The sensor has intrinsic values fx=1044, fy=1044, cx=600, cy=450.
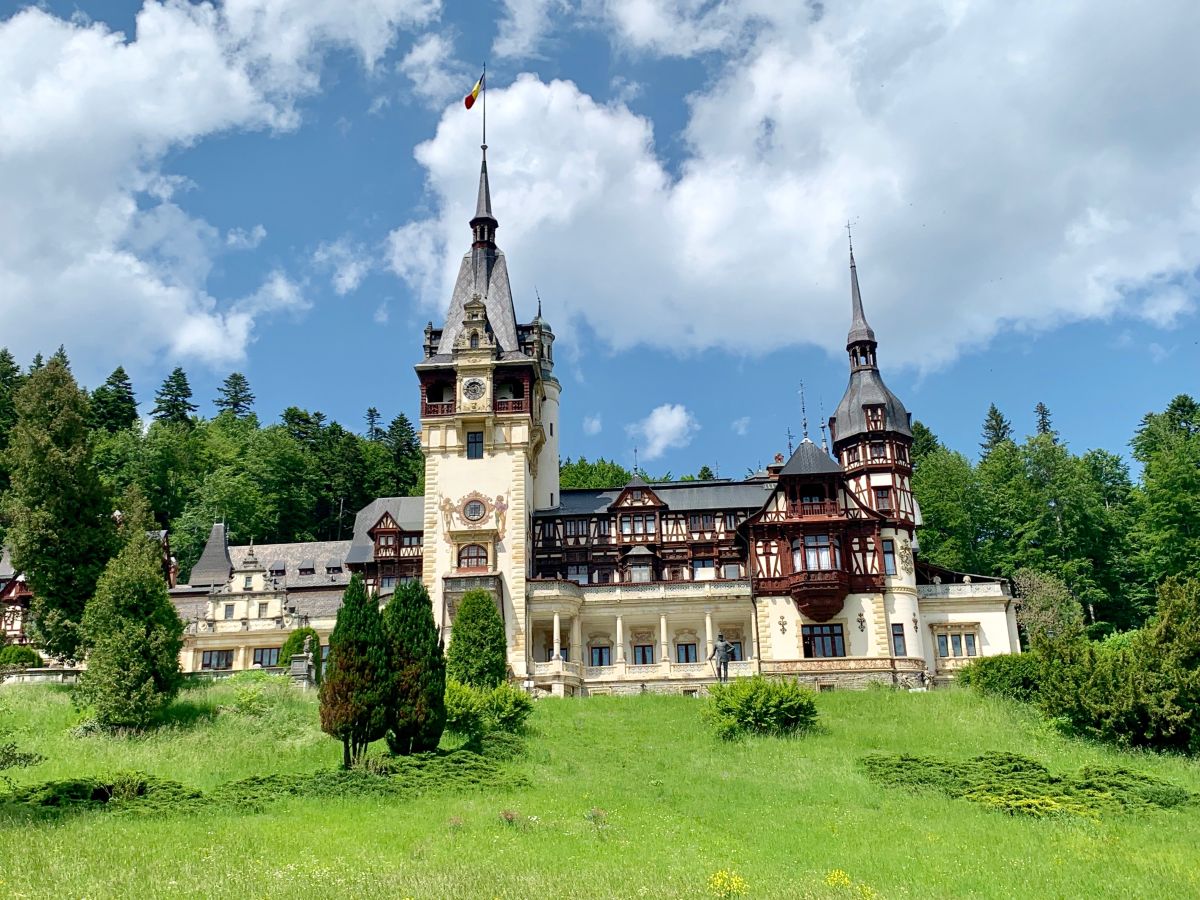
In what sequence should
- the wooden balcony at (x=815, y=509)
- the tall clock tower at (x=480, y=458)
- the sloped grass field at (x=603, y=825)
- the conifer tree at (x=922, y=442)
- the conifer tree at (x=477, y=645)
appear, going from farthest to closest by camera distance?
the conifer tree at (x=922, y=442) < the tall clock tower at (x=480, y=458) < the wooden balcony at (x=815, y=509) < the conifer tree at (x=477, y=645) < the sloped grass field at (x=603, y=825)

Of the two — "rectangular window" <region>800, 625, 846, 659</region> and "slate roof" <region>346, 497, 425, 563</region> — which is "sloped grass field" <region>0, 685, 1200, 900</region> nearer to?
"rectangular window" <region>800, 625, 846, 659</region>

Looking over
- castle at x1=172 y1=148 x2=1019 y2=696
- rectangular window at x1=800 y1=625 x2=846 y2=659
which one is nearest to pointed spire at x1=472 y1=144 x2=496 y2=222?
castle at x1=172 y1=148 x2=1019 y2=696

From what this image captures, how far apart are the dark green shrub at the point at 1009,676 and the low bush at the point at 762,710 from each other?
9489mm

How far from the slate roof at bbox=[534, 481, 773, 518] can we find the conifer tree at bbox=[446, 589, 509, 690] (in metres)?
13.8

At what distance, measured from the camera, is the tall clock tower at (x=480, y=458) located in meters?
53.7

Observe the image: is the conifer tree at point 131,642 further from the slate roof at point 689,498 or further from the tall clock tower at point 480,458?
the slate roof at point 689,498

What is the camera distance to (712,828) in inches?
875

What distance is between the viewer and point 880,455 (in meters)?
58.4

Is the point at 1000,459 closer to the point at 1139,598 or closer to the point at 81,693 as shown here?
the point at 1139,598

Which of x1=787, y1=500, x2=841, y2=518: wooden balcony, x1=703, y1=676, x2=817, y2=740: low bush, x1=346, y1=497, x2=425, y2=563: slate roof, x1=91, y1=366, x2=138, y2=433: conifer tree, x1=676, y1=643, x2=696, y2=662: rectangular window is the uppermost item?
x1=91, y1=366, x2=138, y2=433: conifer tree

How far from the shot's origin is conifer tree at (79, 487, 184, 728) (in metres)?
35.7

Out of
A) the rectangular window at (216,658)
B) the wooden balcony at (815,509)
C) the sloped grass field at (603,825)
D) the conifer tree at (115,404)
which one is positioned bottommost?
the sloped grass field at (603,825)

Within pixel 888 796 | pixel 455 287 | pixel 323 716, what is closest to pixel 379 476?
pixel 455 287

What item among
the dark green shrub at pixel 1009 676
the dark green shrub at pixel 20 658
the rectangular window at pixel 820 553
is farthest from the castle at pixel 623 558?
the dark green shrub at pixel 20 658
